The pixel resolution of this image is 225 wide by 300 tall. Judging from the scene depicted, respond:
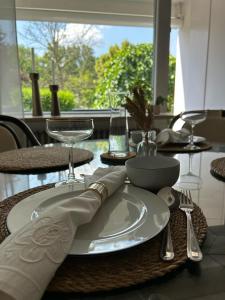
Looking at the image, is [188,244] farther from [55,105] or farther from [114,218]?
[55,105]

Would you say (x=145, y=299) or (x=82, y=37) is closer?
(x=145, y=299)

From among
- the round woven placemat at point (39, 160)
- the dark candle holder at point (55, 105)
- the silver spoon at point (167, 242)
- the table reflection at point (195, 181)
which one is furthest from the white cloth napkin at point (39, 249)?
the dark candle holder at point (55, 105)

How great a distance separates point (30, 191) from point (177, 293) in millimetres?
512

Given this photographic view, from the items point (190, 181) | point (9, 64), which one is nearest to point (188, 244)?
point (190, 181)

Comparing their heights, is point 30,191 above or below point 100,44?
below

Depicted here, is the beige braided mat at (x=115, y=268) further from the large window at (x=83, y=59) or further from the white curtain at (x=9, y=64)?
the large window at (x=83, y=59)

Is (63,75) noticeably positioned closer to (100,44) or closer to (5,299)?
(100,44)

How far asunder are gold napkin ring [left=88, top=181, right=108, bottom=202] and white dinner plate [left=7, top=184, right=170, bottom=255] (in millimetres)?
23

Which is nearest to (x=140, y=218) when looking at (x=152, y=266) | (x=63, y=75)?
(x=152, y=266)

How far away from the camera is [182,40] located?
3170 millimetres

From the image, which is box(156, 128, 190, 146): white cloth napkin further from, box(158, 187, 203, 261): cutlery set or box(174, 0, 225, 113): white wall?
box(174, 0, 225, 113): white wall

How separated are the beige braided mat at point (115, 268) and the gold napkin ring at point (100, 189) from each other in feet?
0.50

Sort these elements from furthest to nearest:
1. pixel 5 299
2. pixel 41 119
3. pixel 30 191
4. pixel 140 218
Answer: pixel 41 119
pixel 30 191
pixel 140 218
pixel 5 299

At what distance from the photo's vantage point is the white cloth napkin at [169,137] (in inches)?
52.4
